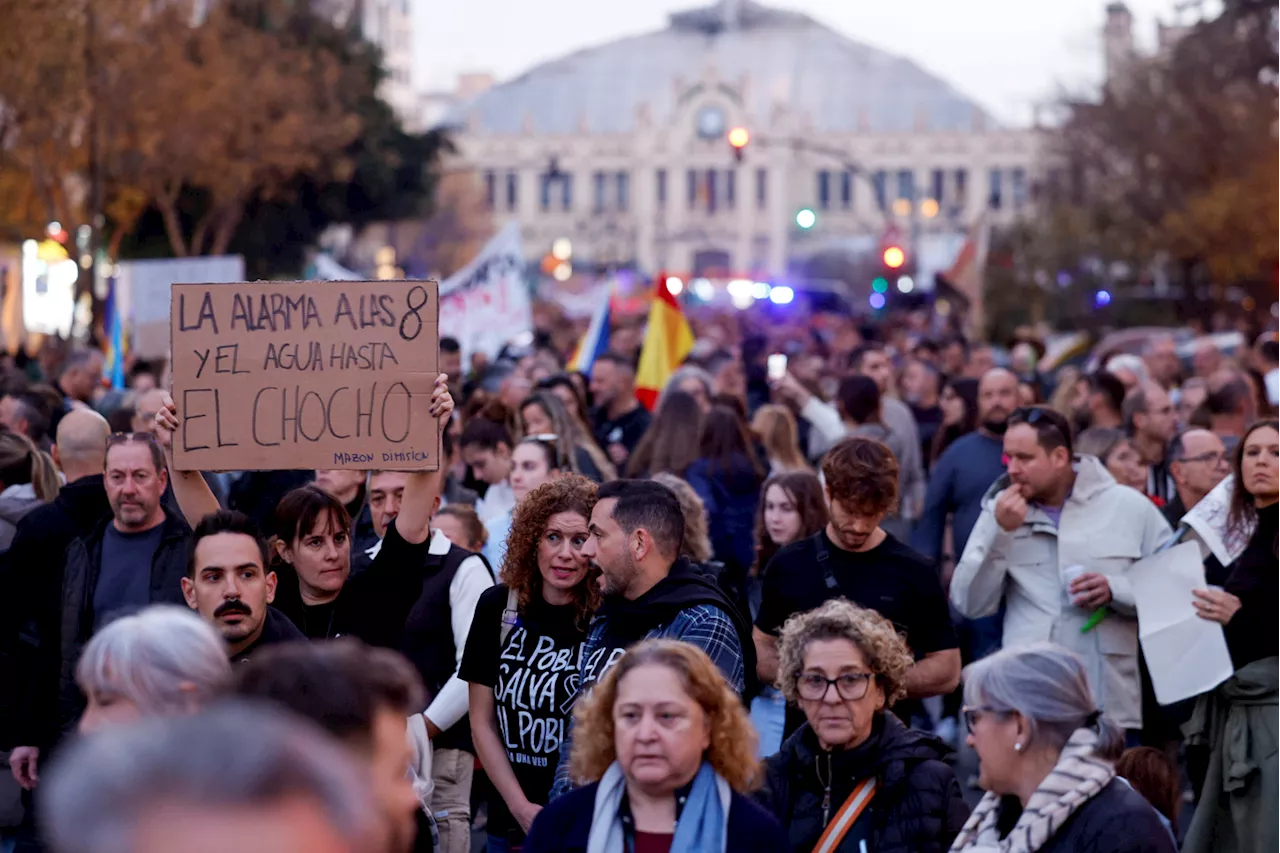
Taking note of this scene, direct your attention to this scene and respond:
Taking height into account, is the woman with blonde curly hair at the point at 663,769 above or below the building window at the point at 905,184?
below

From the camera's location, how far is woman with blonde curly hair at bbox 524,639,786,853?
13.3 feet

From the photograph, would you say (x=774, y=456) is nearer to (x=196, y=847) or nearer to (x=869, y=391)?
(x=869, y=391)

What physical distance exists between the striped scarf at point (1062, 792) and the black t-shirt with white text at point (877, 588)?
1.78 metres

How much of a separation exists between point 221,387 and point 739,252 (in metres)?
127

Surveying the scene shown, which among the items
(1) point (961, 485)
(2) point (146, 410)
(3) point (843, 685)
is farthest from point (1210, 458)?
(2) point (146, 410)

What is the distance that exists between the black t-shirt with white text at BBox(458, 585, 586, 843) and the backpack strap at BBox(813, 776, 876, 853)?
37.7 inches

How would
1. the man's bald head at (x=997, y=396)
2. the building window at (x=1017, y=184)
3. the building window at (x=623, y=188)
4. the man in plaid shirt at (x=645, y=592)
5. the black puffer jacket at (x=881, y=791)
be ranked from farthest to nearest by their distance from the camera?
the building window at (x=623, y=188) → the building window at (x=1017, y=184) → the man's bald head at (x=997, y=396) → the man in plaid shirt at (x=645, y=592) → the black puffer jacket at (x=881, y=791)

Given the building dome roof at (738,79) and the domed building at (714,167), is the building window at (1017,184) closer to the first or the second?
the domed building at (714,167)

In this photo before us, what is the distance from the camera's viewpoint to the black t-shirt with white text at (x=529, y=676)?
549 cm

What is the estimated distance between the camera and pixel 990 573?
7.38m

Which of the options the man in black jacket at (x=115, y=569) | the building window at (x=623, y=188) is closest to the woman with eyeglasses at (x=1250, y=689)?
the man in black jacket at (x=115, y=569)

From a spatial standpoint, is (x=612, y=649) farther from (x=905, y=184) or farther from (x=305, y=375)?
(x=905, y=184)

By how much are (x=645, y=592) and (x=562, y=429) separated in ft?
13.1

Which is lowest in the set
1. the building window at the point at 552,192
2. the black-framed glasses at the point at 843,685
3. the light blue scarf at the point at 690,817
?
the light blue scarf at the point at 690,817
